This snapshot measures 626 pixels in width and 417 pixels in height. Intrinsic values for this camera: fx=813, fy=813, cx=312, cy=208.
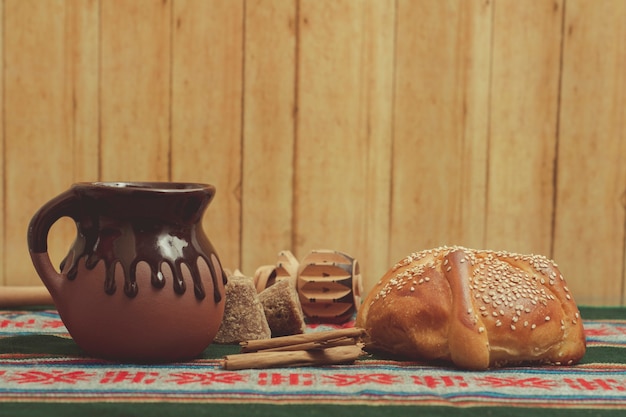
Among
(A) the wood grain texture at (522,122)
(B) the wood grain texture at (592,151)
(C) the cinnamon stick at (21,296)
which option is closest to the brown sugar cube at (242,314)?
(C) the cinnamon stick at (21,296)

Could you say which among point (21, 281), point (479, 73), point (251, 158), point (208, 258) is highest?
point (479, 73)

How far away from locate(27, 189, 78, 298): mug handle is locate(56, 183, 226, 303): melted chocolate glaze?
0.05ft

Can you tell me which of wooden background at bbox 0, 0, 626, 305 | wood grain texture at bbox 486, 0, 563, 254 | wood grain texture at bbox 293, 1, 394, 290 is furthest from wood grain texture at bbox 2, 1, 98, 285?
wood grain texture at bbox 486, 0, 563, 254

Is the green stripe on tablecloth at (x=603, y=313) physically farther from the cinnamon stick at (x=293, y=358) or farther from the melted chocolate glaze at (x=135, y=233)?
the melted chocolate glaze at (x=135, y=233)

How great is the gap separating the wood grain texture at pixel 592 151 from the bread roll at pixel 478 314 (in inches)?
28.4

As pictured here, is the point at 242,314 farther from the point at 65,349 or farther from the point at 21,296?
the point at 21,296

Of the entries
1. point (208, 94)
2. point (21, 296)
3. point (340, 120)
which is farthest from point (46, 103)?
point (340, 120)

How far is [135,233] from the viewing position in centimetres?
115

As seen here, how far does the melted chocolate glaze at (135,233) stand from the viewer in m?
1.13

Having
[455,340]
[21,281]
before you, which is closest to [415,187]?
[455,340]

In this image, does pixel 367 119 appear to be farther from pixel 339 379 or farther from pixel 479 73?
pixel 339 379

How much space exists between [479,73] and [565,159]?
297mm

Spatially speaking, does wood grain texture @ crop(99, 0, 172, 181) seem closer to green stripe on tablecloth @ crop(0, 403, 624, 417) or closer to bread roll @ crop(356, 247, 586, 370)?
bread roll @ crop(356, 247, 586, 370)

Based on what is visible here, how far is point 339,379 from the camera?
43.7 inches
